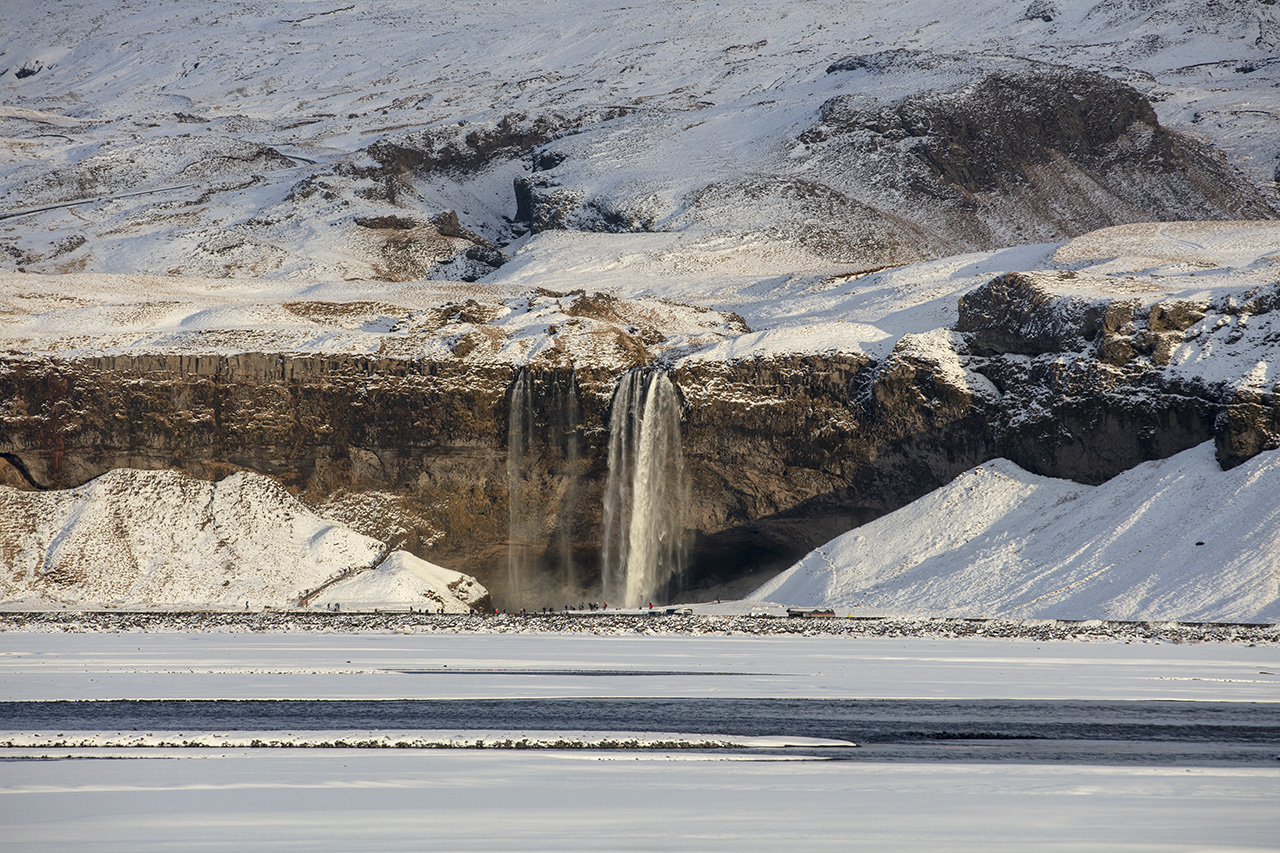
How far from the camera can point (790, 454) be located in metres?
61.3

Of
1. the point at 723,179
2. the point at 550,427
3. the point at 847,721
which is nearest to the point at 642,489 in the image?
the point at 550,427

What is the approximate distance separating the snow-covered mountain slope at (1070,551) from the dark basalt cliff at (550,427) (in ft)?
13.9

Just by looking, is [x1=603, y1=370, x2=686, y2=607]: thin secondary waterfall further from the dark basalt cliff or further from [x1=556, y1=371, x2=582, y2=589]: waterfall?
[x1=556, y1=371, x2=582, y2=589]: waterfall

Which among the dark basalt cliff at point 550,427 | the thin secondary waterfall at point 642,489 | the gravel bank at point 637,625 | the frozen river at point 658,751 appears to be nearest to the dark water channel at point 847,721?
the frozen river at point 658,751

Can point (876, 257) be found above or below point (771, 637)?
above

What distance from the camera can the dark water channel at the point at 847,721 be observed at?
2050cm

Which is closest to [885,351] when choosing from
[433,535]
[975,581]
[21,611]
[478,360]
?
[975,581]

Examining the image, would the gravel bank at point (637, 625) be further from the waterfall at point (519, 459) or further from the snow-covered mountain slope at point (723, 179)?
the snow-covered mountain slope at point (723, 179)

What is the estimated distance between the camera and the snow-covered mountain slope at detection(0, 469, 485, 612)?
178 ft

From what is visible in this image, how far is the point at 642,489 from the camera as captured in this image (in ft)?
203

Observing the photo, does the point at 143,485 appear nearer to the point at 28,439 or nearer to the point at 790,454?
the point at 28,439

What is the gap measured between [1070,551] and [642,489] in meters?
23.0

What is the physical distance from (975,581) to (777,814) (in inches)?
1502

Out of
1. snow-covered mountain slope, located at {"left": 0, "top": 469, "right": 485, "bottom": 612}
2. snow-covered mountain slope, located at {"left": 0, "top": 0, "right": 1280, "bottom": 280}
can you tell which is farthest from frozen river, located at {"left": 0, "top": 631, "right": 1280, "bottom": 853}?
snow-covered mountain slope, located at {"left": 0, "top": 0, "right": 1280, "bottom": 280}
